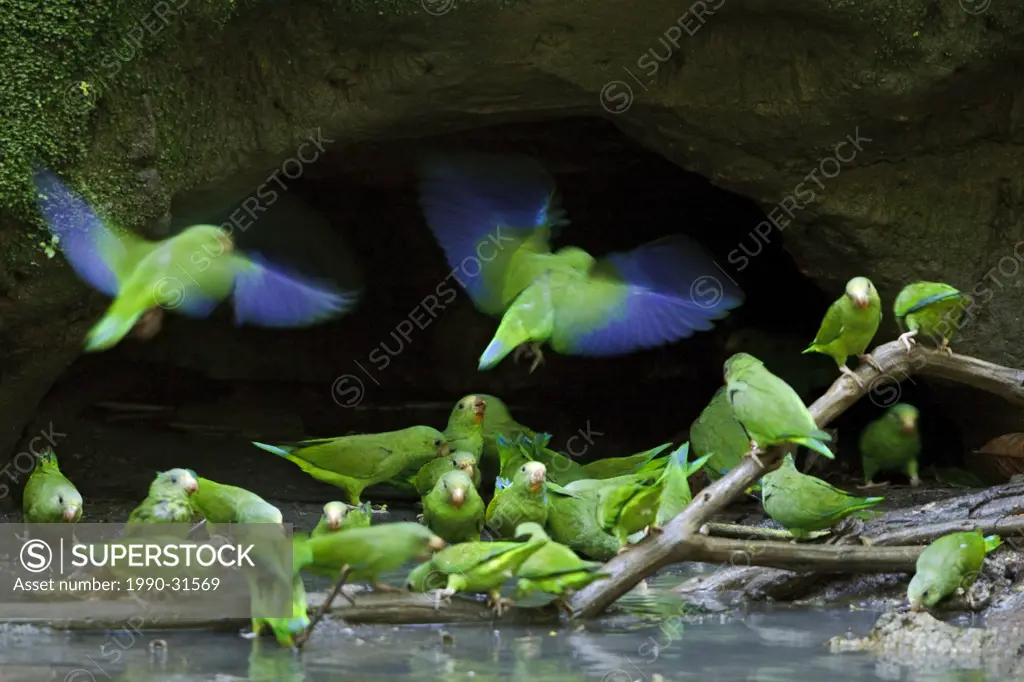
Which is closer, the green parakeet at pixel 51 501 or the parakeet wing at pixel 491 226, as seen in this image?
the green parakeet at pixel 51 501

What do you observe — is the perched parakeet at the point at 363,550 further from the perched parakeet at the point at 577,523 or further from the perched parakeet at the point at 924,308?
the perched parakeet at the point at 924,308

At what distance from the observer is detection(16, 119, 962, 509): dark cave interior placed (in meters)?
7.08

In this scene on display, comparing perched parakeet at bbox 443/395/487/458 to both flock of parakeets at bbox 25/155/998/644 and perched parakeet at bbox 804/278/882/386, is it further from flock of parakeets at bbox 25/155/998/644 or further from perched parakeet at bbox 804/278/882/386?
perched parakeet at bbox 804/278/882/386

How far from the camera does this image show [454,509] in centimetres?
426

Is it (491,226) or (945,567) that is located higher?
(491,226)

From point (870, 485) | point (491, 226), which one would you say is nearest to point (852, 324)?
point (491, 226)

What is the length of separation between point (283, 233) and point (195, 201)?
1.63 metres

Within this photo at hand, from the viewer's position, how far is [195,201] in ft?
17.4

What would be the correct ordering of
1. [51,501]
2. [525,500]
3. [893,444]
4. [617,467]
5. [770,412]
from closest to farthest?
1. [770,412]
2. [525,500]
3. [51,501]
4. [617,467]
5. [893,444]

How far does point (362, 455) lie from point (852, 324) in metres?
2.18

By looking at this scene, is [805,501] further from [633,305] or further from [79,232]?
[79,232]

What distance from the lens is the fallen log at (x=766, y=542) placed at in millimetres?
3949

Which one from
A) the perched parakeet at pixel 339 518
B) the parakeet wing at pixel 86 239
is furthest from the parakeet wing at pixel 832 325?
the parakeet wing at pixel 86 239

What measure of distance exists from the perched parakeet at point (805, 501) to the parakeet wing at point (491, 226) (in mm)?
1277
